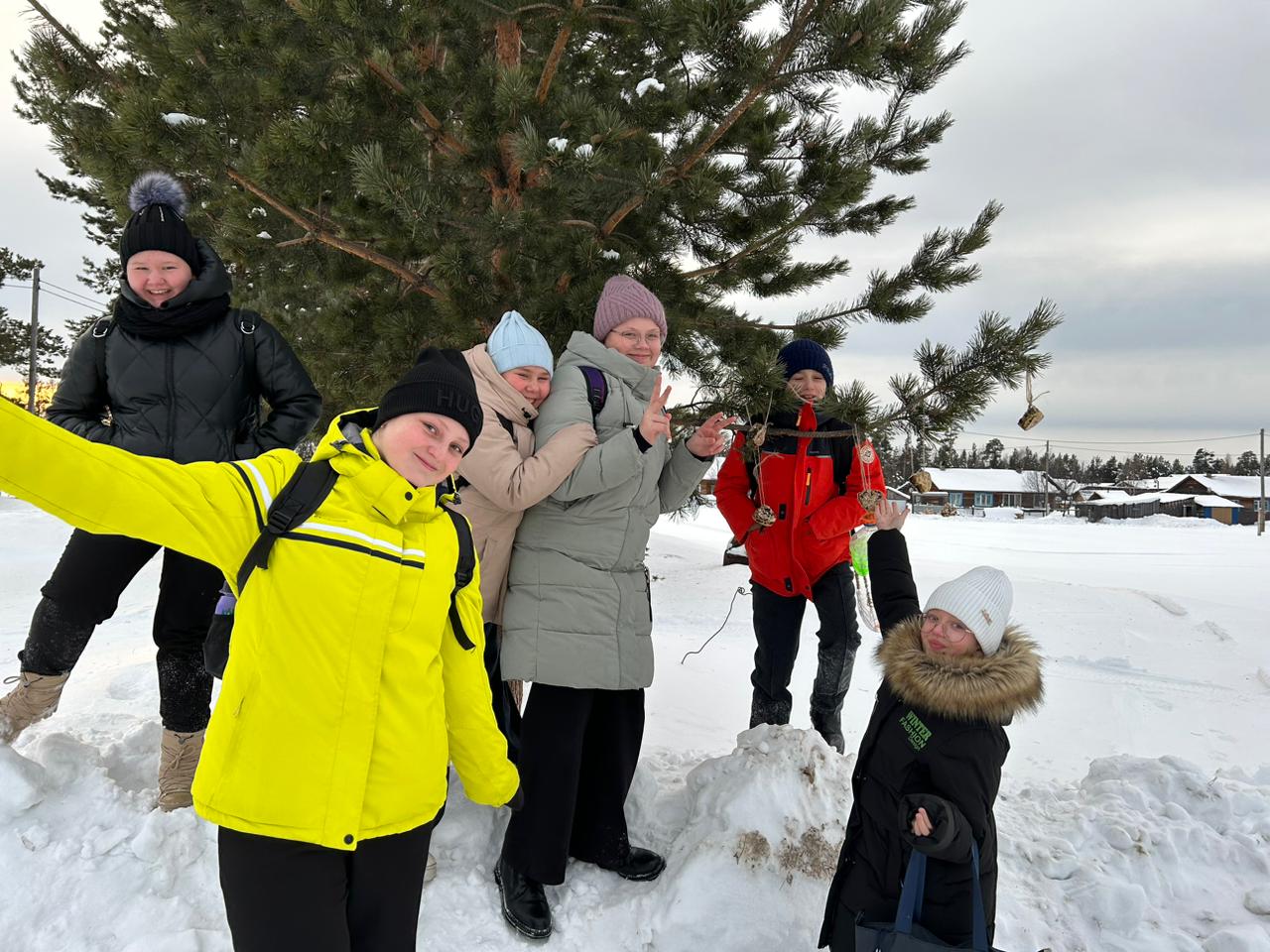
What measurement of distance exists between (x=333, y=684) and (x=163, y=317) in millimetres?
1679

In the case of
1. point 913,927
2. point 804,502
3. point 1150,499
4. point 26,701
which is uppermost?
point 1150,499

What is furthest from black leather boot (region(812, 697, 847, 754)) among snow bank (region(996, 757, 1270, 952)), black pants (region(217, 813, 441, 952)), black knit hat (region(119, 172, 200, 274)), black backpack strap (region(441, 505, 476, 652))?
black knit hat (region(119, 172, 200, 274))

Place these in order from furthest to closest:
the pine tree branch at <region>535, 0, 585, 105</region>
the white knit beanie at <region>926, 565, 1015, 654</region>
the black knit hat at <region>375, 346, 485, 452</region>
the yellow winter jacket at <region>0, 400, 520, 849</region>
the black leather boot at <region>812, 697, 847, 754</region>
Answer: the black leather boot at <region>812, 697, 847, 754</region>
the pine tree branch at <region>535, 0, 585, 105</region>
the white knit beanie at <region>926, 565, 1015, 654</region>
the black knit hat at <region>375, 346, 485, 452</region>
the yellow winter jacket at <region>0, 400, 520, 849</region>

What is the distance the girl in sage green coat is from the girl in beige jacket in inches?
2.3

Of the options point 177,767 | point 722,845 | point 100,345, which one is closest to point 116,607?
point 177,767

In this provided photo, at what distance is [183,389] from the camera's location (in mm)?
2605

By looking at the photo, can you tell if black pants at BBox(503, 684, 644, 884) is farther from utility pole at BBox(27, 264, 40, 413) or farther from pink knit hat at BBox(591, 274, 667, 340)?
utility pole at BBox(27, 264, 40, 413)

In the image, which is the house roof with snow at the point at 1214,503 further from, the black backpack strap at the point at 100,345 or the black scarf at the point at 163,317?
the black backpack strap at the point at 100,345

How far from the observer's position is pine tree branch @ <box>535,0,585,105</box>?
3.23m

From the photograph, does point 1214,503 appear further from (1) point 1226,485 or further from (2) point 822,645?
(2) point 822,645

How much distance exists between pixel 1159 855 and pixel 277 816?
133 inches

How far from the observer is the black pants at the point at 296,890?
5.13 ft

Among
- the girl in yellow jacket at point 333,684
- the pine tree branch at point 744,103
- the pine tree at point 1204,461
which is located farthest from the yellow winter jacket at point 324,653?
the pine tree at point 1204,461

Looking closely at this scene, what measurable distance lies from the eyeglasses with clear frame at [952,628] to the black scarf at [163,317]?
2690mm
